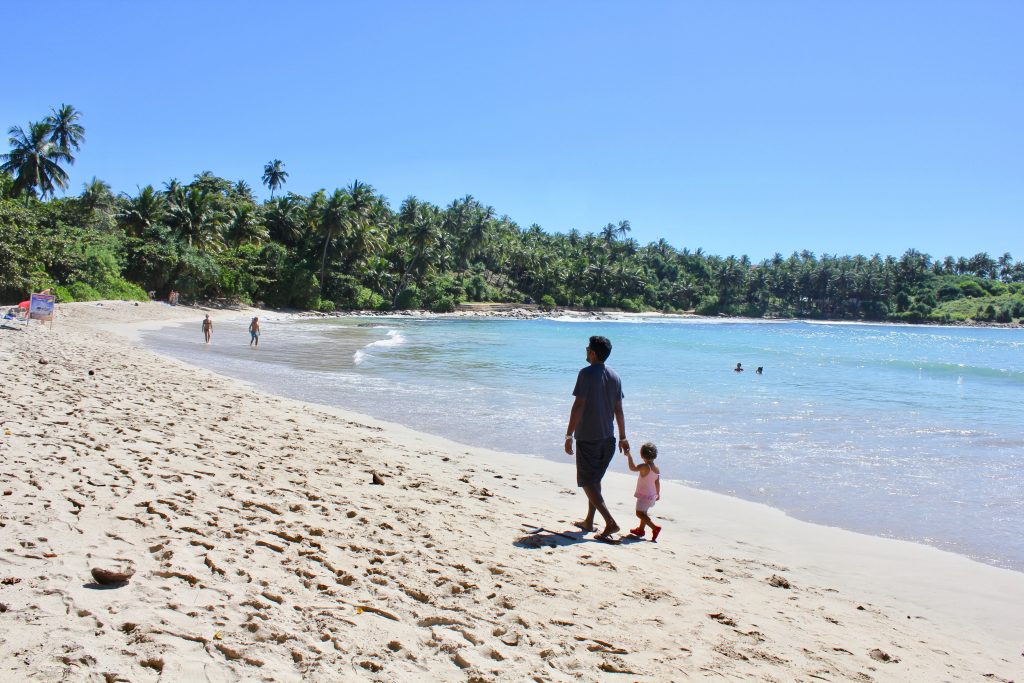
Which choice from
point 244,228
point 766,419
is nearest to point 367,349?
point 766,419

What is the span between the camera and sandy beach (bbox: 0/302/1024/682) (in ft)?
9.68

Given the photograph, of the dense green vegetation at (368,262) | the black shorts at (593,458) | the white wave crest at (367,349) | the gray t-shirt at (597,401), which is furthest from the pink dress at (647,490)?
the dense green vegetation at (368,262)

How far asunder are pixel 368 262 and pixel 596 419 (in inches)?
2620

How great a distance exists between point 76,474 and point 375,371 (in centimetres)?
1407

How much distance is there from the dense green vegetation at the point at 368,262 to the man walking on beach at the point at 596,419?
85.3 ft

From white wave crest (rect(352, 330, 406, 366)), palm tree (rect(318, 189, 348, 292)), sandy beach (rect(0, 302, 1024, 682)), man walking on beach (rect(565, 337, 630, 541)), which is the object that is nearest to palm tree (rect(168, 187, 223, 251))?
palm tree (rect(318, 189, 348, 292))

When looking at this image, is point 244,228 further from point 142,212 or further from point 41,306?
point 41,306

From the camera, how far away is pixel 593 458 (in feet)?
17.7

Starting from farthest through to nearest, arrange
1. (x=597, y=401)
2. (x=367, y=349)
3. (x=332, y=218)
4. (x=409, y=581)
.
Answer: (x=332, y=218)
(x=367, y=349)
(x=597, y=401)
(x=409, y=581)

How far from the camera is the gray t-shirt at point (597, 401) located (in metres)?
5.30

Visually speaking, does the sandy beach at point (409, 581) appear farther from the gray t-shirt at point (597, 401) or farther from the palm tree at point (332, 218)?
the palm tree at point (332, 218)

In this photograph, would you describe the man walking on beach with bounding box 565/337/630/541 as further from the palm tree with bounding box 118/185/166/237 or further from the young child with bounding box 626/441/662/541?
the palm tree with bounding box 118/185/166/237

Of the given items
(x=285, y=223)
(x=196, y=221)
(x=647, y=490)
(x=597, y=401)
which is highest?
(x=285, y=223)

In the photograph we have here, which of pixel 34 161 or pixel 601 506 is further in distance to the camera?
pixel 34 161
